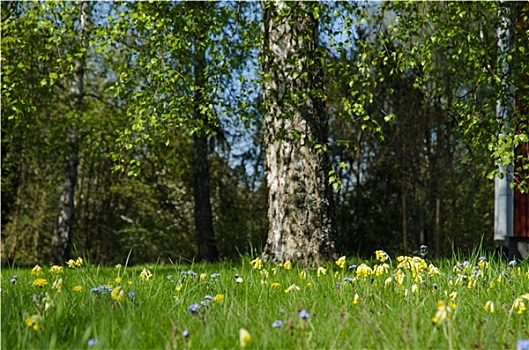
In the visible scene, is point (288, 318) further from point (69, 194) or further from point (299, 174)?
point (69, 194)

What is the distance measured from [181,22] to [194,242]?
25.2 feet

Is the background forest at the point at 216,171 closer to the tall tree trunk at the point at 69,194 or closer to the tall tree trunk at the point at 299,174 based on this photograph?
the tall tree trunk at the point at 69,194

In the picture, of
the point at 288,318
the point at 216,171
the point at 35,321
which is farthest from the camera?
the point at 216,171

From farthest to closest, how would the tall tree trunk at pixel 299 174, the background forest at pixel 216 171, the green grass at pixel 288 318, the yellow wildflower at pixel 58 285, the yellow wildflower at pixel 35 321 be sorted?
the background forest at pixel 216 171
the tall tree trunk at pixel 299 174
the yellow wildflower at pixel 58 285
the green grass at pixel 288 318
the yellow wildflower at pixel 35 321

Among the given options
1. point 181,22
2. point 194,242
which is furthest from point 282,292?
point 194,242

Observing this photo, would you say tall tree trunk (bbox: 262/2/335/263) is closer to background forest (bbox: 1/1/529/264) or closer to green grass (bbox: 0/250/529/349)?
green grass (bbox: 0/250/529/349)

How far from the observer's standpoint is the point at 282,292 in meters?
3.88

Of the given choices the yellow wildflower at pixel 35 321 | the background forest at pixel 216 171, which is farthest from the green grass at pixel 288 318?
the background forest at pixel 216 171

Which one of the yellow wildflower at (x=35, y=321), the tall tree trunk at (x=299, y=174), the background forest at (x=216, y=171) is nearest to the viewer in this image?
the yellow wildflower at (x=35, y=321)

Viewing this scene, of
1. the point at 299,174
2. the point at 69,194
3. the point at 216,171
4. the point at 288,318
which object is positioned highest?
the point at 216,171

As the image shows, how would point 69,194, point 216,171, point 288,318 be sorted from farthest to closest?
point 216,171 → point 69,194 → point 288,318

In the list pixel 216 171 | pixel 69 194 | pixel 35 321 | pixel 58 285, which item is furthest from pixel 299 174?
pixel 216 171

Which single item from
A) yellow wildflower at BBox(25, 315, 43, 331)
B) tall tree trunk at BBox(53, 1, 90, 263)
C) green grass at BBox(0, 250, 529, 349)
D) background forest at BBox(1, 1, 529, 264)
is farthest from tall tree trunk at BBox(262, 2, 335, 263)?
tall tree trunk at BBox(53, 1, 90, 263)

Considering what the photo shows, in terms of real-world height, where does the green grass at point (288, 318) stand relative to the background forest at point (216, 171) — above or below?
below
